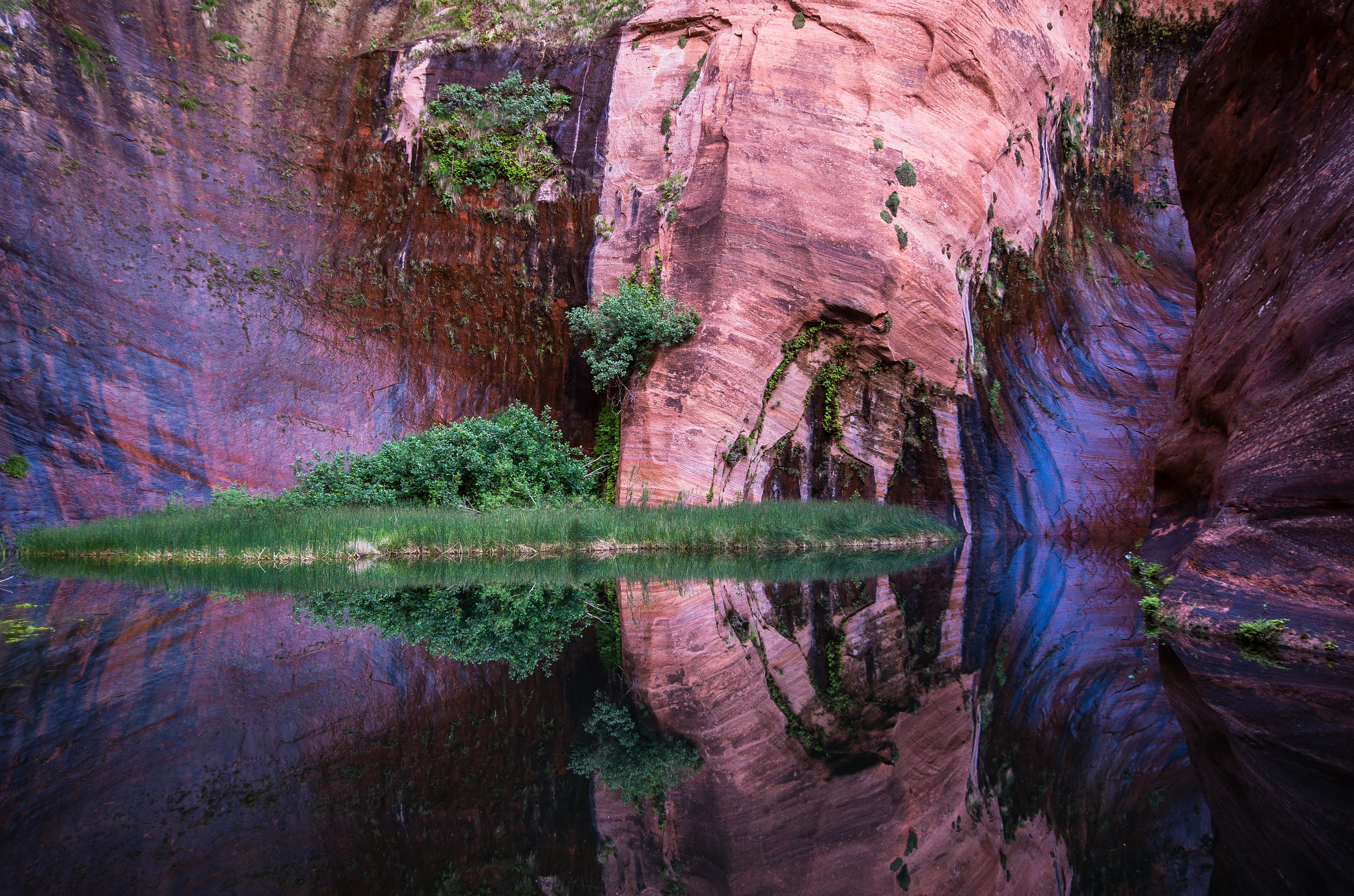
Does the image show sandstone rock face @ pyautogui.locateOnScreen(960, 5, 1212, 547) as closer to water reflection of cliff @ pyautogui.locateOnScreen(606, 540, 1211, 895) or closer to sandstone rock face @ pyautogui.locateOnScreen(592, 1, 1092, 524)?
sandstone rock face @ pyautogui.locateOnScreen(592, 1, 1092, 524)

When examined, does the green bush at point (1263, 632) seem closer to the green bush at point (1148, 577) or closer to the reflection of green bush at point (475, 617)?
the green bush at point (1148, 577)

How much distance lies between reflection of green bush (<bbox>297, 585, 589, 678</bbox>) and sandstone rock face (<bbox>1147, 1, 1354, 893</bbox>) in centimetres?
317

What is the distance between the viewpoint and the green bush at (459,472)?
15117mm

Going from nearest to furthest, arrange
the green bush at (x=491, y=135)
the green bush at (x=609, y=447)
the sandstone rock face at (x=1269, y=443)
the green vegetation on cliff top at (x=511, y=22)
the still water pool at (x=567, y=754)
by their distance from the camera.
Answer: the still water pool at (x=567, y=754) → the sandstone rock face at (x=1269, y=443) → the green bush at (x=609, y=447) → the green bush at (x=491, y=135) → the green vegetation on cliff top at (x=511, y=22)

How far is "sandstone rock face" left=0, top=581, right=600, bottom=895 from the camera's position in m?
2.22

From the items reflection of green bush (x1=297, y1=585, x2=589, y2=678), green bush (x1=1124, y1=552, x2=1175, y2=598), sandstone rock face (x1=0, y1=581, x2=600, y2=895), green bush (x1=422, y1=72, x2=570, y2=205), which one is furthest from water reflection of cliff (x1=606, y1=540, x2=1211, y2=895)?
Answer: green bush (x1=422, y1=72, x2=570, y2=205)

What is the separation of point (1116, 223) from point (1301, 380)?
17679 mm

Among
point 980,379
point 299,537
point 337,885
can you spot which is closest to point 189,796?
point 337,885

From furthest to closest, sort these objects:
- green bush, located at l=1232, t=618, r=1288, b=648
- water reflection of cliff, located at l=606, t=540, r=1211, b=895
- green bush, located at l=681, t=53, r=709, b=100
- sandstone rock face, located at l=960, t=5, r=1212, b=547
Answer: sandstone rock face, located at l=960, t=5, r=1212, b=547 → green bush, located at l=681, t=53, r=709, b=100 → green bush, located at l=1232, t=618, r=1288, b=648 → water reflection of cliff, located at l=606, t=540, r=1211, b=895

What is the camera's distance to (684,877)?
92.6 inches

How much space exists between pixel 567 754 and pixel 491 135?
17.9 metres

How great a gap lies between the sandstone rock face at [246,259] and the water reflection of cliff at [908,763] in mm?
13035

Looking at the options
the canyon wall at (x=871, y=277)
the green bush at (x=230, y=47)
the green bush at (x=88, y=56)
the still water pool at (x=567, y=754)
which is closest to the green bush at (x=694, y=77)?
the canyon wall at (x=871, y=277)

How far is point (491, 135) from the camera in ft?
61.3
